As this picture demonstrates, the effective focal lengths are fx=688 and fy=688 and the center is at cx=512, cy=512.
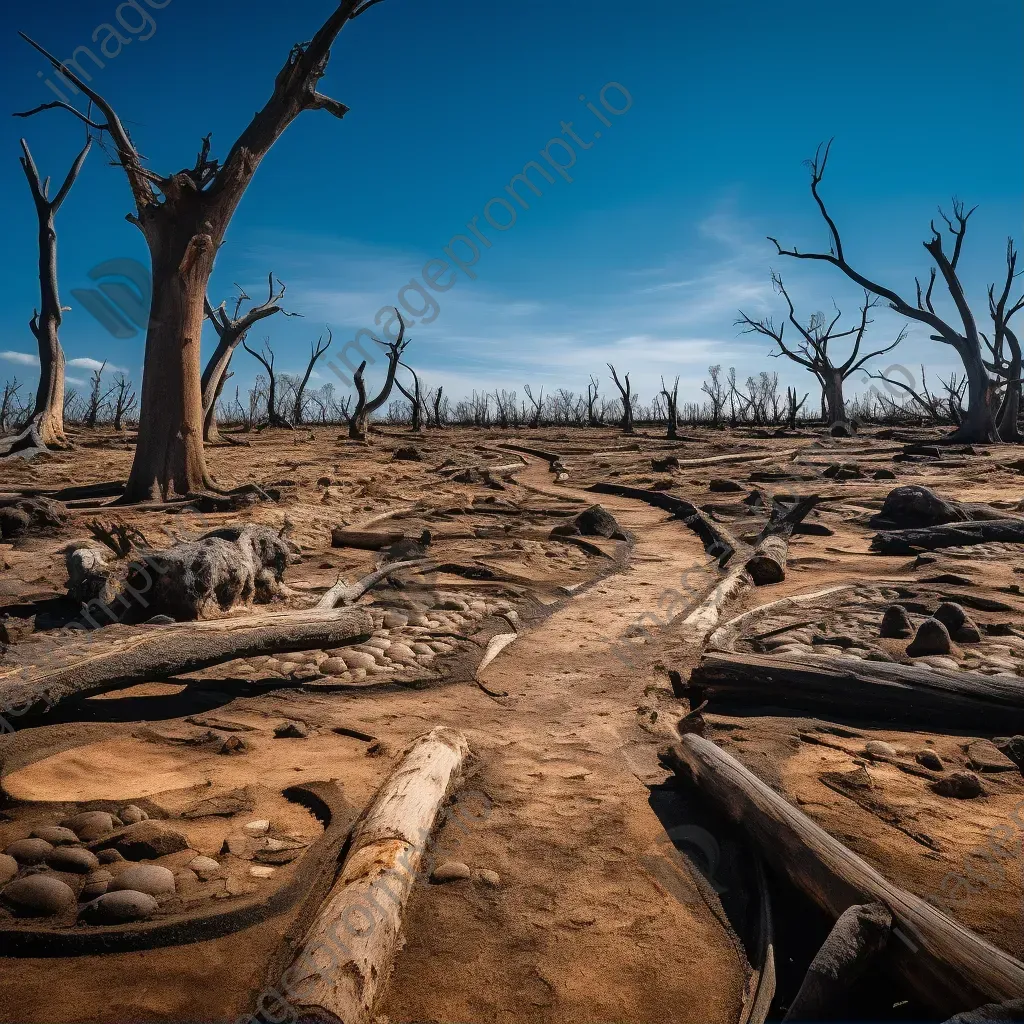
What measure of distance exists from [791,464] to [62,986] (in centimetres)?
1562

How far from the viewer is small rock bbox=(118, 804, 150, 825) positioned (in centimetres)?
202

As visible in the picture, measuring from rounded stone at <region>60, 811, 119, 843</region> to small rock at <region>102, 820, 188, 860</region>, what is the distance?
64 mm

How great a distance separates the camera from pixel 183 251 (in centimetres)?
792

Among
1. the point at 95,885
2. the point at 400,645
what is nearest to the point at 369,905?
the point at 95,885

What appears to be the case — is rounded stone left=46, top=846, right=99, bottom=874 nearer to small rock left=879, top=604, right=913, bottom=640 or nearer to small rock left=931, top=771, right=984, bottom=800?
small rock left=931, top=771, right=984, bottom=800

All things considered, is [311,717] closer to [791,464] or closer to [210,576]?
[210,576]

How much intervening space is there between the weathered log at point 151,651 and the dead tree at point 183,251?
5374mm

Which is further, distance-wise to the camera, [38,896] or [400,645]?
[400,645]

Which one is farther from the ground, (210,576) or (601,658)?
(210,576)

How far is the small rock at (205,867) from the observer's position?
1.81 metres

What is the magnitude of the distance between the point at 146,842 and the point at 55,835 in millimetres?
255

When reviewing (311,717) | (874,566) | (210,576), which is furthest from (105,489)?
(874,566)

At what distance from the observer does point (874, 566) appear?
6.02m

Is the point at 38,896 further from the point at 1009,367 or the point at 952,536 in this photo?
the point at 1009,367
